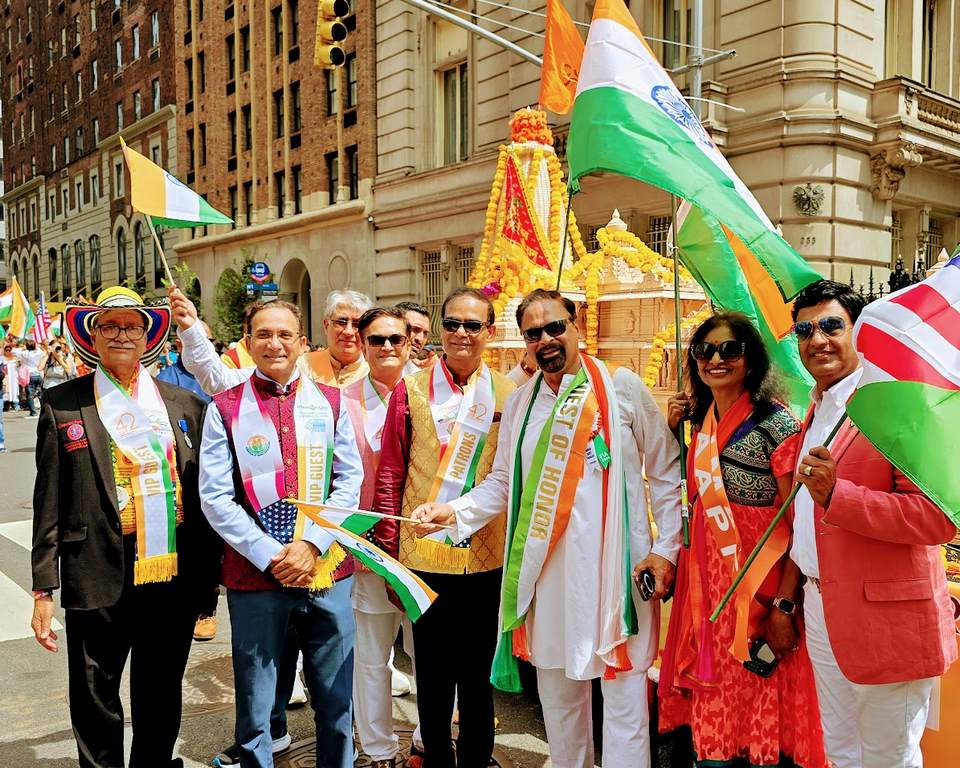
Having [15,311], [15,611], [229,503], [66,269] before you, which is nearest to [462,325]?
[229,503]

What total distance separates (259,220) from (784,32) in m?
21.0

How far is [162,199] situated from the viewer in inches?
184

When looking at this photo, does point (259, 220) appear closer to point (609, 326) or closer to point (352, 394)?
point (609, 326)

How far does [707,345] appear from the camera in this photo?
3037 millimetres

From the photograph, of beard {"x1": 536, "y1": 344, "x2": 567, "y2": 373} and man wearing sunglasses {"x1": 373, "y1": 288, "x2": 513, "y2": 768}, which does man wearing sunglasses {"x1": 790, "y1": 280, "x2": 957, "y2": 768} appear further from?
man wearing sunglasses {"x1": 373, "y1": 288, "x2": 513, "y2": 768}

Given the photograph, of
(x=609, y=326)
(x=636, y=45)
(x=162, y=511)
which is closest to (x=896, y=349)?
(x=636, y=45)

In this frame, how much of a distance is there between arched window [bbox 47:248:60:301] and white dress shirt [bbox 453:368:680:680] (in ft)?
184

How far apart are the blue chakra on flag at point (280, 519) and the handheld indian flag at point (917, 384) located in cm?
208

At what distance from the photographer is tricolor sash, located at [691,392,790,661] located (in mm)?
2873

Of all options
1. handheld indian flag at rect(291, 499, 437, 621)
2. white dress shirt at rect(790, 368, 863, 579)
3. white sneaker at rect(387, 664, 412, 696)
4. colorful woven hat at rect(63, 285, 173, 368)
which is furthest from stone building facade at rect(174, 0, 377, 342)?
white dress shirt at rect(790, 368, 863, 579)

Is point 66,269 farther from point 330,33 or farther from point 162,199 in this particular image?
point 162,199

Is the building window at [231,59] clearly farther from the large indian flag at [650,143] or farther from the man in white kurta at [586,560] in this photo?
the man in white kurta at [586,560]

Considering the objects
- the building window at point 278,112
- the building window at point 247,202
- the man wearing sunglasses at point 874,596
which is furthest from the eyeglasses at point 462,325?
the building window at point 247,202

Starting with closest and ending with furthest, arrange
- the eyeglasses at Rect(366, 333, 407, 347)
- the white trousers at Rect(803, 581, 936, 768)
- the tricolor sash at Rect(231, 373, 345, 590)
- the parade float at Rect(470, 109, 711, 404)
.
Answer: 1. the white trousers at Rect(803, 581, 936, 768)
2. the tricolor sash at Rect(231, 373, 345, 590)
3. the eyeglasses at Rect(366, 333, 407, 347)
4. the parade float at Rect(470, 109, 711, 404)
